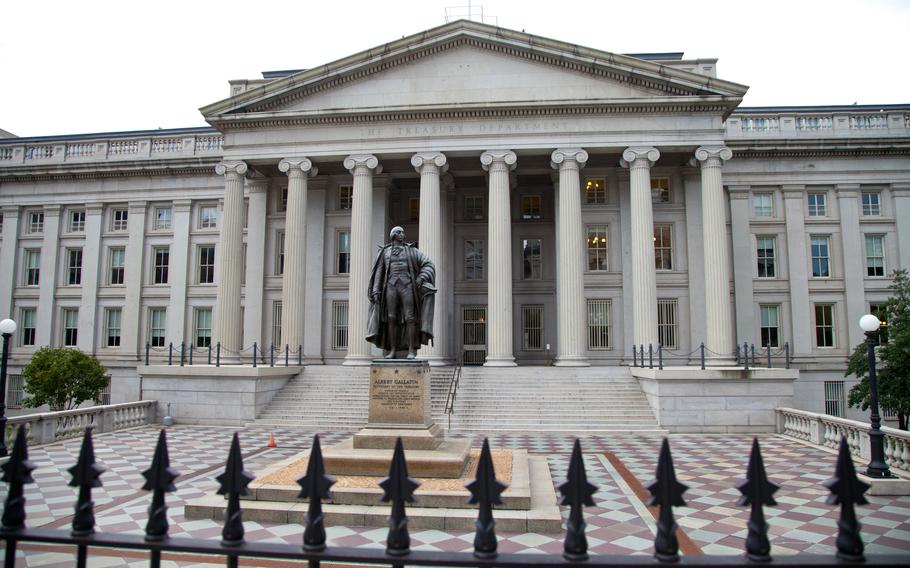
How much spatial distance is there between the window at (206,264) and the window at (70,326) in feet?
29.2

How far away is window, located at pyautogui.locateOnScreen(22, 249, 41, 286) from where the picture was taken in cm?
4012

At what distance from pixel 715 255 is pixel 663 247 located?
517 cm

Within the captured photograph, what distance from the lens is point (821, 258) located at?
34781 millimetres

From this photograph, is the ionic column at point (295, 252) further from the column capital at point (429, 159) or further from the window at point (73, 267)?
the window at point (73, 267)

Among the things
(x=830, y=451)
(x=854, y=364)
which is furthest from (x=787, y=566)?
(x=854, y=364)

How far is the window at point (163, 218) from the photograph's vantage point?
39156mm

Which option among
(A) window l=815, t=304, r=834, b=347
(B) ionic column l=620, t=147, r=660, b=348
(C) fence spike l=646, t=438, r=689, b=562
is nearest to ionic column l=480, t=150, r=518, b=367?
(B) ionic column l=620, t=147, r=660, b=348

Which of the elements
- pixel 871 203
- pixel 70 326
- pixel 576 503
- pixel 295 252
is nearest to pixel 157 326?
pixel 70 326

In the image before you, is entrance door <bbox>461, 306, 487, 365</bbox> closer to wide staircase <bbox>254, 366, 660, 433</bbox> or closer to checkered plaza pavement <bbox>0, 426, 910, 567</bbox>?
wide staircase <bbox>254, 366, 660, 433</bbox>

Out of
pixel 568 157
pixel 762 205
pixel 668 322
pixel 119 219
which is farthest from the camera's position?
pixel 119 219

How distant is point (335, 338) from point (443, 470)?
81.7 feet

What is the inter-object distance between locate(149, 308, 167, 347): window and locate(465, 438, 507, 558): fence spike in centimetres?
3971

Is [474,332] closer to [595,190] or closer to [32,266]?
[595,190]

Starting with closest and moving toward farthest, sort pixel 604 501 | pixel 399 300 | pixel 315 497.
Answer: pixel 315 497 < pixel 604 501 < pixel 399 300
